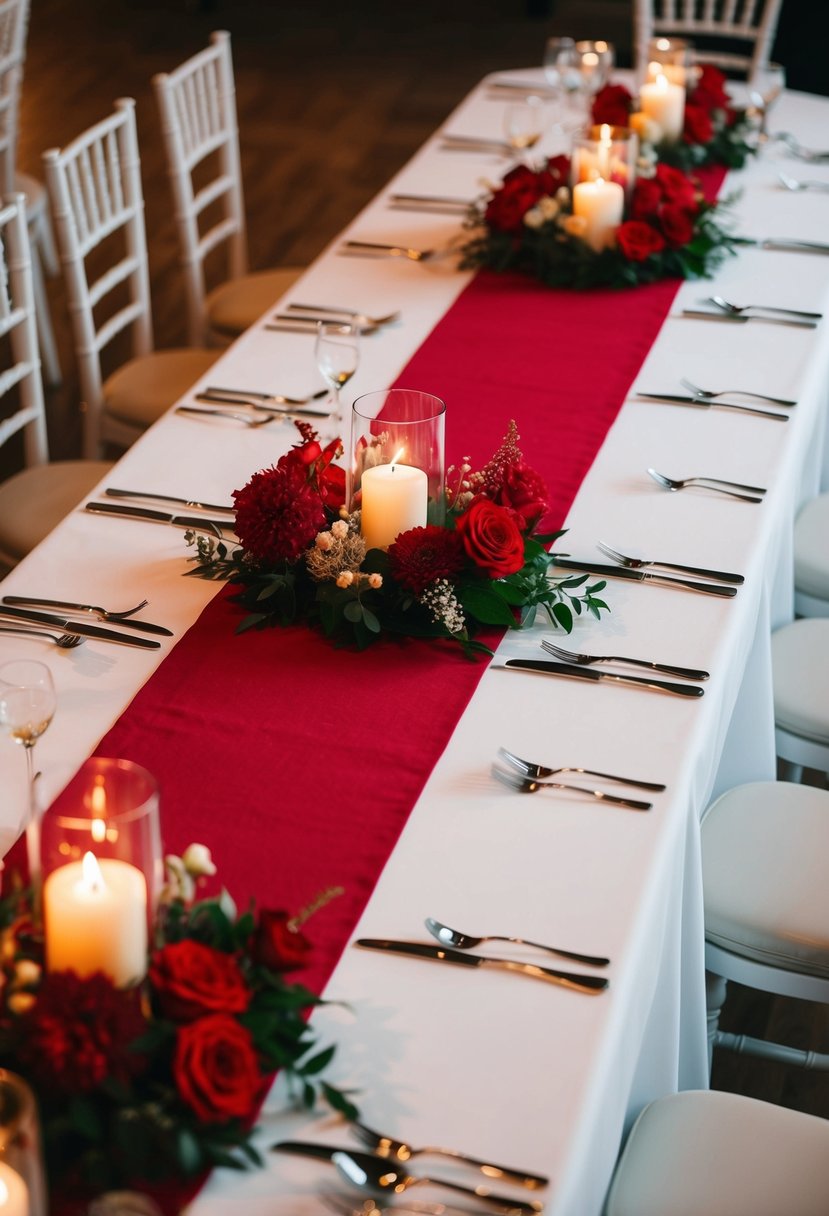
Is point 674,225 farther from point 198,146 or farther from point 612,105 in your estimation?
point 198,146

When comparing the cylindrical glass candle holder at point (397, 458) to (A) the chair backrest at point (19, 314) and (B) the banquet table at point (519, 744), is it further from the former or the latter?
(A) the chair backrest at point (19, 314)

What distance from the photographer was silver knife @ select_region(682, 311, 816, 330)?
283cm

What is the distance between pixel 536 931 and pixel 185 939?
15.0 inches

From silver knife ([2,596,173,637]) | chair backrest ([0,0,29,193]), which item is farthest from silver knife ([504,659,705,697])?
chair backrest ([0,0,29,193])

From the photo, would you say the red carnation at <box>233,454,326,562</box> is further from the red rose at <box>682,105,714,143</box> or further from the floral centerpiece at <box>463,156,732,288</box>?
the red rose at <box>682,105,714,143</box>

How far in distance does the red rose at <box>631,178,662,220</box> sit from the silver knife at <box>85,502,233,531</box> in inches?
52.1

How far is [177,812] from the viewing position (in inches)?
64.2

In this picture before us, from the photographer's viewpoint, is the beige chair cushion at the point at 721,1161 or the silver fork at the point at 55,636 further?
the silver fork at the point at 55,636

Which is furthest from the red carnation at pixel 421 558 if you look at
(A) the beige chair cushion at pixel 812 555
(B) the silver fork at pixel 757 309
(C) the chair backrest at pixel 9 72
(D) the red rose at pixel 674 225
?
(C) the chair backrest at pixel 9 72

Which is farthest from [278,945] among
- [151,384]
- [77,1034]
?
[151,384]

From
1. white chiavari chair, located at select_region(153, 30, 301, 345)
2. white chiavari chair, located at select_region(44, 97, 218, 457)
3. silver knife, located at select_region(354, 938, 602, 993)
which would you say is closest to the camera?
silver knife, located at select_region(354, 938, 602, 993)

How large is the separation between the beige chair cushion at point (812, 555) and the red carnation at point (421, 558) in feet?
3.85

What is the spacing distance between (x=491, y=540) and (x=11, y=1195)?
102 cm

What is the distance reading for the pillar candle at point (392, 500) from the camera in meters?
1.87
